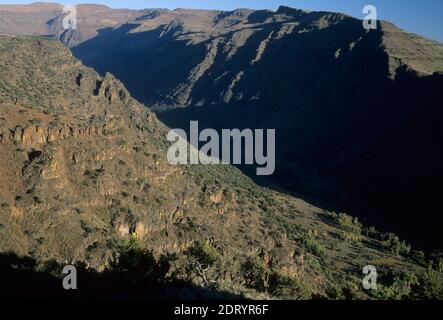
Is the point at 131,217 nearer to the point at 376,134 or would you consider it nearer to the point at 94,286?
the point at 94,286

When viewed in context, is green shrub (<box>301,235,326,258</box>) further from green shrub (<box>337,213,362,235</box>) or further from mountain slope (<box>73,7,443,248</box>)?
mountain slope (<box>73,7,443,248</box>)

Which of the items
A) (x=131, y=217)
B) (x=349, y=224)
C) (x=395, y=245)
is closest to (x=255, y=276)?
(x=131, y=217)

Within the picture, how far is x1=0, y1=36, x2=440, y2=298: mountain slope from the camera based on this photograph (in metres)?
38.1

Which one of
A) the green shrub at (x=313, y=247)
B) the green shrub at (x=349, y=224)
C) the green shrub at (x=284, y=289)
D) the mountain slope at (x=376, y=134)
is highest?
the mountain slope at (x=376, y=134)

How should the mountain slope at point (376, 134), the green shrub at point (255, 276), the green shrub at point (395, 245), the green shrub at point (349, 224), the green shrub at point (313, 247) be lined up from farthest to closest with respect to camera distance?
the mountain slope at point (376, 134) < the green shrub at point (349, 224) < the green shrub at point (395, 245) < the green shrub at point (313, 247) < the green shrub at point (255, 276)

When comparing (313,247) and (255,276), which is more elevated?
(313,247)

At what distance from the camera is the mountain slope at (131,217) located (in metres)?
38.1

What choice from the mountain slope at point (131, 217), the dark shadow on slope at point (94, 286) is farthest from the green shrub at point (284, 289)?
the dark shadow on slope at point (94, 286)

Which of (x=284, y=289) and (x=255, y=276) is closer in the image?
(x=284, y=289)

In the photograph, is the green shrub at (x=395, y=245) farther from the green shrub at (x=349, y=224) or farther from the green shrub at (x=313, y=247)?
the green shrub at (x=313, y=247)

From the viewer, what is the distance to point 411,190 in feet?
372

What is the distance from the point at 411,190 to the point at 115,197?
269ft

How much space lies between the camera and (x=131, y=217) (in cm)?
4597
